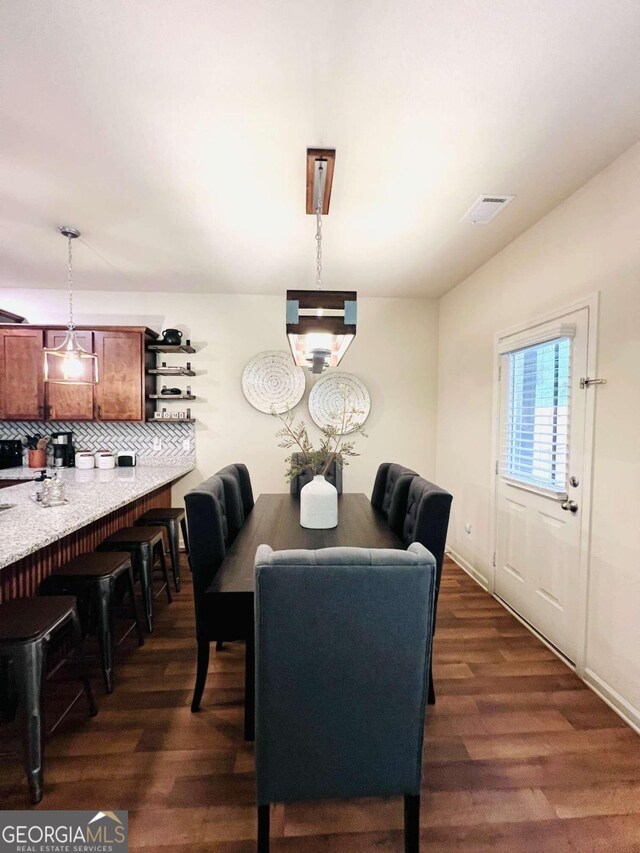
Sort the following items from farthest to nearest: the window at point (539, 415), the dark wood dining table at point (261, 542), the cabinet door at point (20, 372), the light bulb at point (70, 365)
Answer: the cabinet door at point (20, 372) → the light bulb at point (70, 365) → the window at point (539, 415) → the dark wood dining table at point (261, 542)

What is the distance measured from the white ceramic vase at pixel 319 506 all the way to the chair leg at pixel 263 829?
1.24 metres

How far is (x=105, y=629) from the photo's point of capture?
78.9 inches

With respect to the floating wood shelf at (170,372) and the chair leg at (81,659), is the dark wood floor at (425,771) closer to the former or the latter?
the chair leg at (81,659)

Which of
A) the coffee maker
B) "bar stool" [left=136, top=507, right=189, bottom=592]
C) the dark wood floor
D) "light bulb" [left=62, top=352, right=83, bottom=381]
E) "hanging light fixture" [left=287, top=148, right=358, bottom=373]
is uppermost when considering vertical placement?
"hanging light fixture" [left=287, top=148, right=358, bottom=373]

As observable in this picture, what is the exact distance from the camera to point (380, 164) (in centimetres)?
201

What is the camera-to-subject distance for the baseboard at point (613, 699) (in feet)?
6.06

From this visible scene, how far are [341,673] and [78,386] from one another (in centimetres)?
384

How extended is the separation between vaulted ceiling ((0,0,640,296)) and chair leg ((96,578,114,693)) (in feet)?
7.47

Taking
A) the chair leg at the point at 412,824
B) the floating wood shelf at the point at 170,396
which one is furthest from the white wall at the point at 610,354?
the floating wood shelf at the point at 170,396

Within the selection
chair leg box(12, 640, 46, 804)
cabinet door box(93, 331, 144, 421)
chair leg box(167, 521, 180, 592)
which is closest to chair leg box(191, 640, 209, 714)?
chair leg box(12, 640, 46, 804)

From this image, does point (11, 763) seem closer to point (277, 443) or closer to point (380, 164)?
point (277, 443)

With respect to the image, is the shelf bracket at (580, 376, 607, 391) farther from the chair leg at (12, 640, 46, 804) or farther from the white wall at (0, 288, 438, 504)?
the chair leg at (12, 640, 46, 804)

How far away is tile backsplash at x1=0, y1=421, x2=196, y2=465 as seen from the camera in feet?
13.4

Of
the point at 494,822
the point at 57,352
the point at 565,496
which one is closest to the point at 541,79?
the point at 565,496
